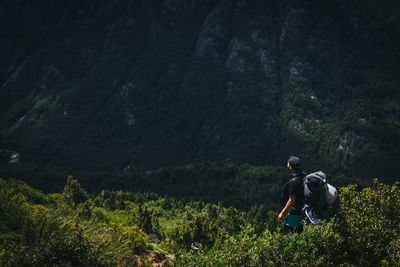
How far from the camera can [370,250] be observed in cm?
2747

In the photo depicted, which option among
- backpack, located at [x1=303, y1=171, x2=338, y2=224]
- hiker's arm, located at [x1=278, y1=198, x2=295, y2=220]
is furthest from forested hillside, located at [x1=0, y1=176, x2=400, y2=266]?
hiker's arm, located at [x1=278, y1=198, x2=295, y2=220]

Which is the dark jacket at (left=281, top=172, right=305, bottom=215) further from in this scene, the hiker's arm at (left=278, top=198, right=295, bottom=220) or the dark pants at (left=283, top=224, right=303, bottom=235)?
the dark pants at (left=283, top=224, right=303, bottom=235)

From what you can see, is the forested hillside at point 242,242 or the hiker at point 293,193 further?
the forested hillside at point 242,242

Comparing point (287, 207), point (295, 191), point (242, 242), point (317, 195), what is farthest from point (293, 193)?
point (242, 242)

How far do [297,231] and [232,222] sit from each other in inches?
4716

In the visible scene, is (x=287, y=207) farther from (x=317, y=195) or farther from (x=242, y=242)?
(x=242, y=242)

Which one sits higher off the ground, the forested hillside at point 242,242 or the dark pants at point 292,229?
the dark pants at point 292,229

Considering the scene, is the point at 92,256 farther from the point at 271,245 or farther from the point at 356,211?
the point at 356,211

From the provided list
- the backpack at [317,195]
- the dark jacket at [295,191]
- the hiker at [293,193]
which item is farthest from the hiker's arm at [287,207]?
A: the backpack at [317,195]

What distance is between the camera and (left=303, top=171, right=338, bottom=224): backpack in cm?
2459

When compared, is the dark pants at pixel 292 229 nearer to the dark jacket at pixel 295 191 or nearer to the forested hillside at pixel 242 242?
the forested hillside at pixel 242 242

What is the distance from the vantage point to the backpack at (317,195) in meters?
24.6

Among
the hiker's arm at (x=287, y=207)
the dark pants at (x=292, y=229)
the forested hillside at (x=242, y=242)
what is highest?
the hiker's arm at (x=287, y=207)

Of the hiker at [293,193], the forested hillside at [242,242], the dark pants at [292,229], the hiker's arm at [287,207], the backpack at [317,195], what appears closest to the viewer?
the backpack at [317,195]
